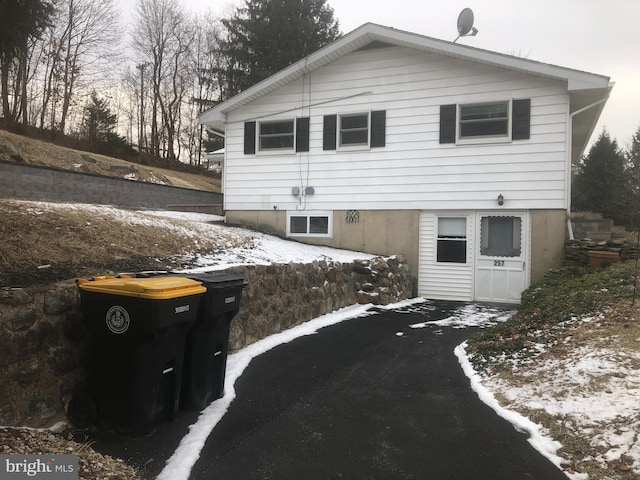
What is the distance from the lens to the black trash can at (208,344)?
3705mm

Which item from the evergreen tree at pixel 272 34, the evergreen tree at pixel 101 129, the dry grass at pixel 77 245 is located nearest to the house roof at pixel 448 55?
the dry grass at pixel 77 245

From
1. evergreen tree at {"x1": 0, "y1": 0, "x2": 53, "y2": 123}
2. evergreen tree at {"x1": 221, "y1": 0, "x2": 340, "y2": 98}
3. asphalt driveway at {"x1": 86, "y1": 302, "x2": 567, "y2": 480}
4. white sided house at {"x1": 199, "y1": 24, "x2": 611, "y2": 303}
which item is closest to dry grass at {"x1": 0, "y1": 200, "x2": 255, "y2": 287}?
asphalt driveway at {"x1": 86, "y1": 302, "x2": 567, "y2": 480}

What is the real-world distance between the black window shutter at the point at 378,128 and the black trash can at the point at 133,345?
830 centimetres

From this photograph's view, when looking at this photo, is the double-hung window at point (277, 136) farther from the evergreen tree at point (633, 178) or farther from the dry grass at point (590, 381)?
the evergreen tree at point (633, 178)

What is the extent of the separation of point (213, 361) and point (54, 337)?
1.24 metres

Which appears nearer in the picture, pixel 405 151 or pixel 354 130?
pixel 405 151

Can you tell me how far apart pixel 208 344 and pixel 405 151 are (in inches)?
320

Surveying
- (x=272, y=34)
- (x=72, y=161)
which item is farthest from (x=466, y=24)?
(x=272, y=34)

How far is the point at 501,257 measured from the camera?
10.1 meters

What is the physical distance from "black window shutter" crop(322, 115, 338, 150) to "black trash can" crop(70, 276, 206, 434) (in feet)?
Answer: 27.7

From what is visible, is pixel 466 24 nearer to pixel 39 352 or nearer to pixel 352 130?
pixel 352 130

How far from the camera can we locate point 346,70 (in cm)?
1128

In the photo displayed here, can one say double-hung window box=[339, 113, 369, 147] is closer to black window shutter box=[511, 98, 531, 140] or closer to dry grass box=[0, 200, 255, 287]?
black window shutter box=[511, 98, 531, 140]

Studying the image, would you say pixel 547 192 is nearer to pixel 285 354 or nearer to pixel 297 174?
pixel 297 174
